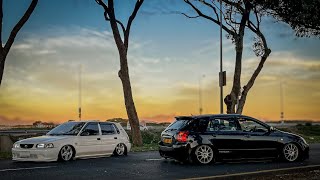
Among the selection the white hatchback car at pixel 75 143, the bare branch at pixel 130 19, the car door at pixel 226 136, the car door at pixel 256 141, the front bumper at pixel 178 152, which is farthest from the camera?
the bare branch at pixel 130 19

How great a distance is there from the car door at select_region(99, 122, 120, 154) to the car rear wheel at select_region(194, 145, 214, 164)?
4286 mm

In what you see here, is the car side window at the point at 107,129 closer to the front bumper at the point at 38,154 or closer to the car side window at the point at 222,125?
the front bumper at the point at 38,154

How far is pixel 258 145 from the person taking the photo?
16375 mm

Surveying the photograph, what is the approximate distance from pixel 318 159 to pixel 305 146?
1.38 meters

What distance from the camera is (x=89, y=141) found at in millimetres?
17938

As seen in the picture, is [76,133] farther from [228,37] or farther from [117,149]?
[228,37]

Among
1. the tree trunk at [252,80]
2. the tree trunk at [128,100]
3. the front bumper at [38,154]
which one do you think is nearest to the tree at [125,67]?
the tree trunk at [128,100]

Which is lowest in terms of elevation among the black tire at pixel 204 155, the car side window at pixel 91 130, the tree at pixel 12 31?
the black tire at pixel 204 155

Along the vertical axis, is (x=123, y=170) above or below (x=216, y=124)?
below

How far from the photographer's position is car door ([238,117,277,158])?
1623 centimetres

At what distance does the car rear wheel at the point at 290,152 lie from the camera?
16.7 m

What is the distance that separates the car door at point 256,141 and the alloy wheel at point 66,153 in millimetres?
5722

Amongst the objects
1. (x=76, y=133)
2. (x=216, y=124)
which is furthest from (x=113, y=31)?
(x=216, y=124)

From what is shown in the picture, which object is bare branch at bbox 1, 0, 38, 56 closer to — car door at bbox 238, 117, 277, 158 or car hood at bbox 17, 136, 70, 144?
car hood at bbox 17, 136, 70, 144
